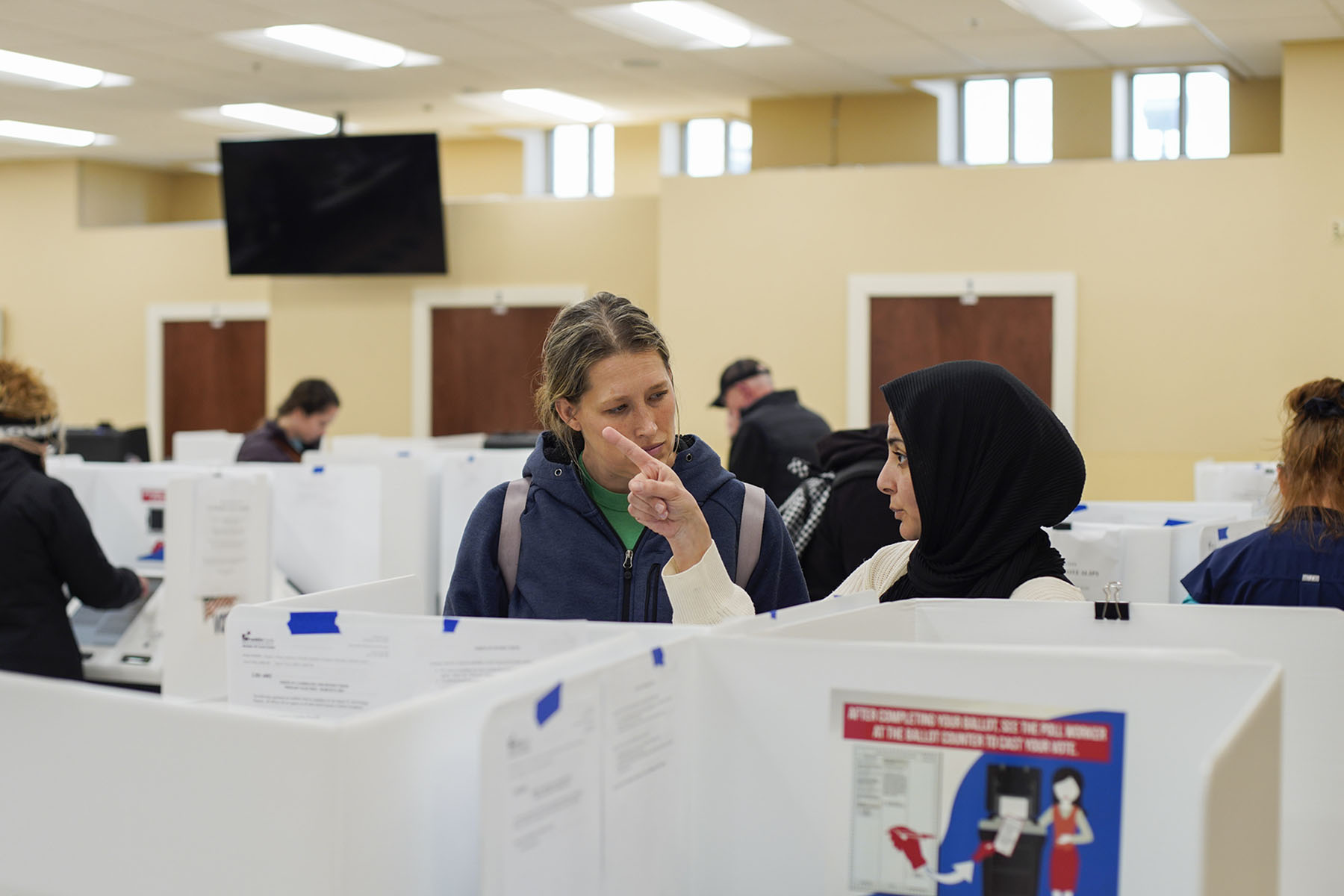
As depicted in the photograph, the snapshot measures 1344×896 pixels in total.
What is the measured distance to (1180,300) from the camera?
25.5 ft

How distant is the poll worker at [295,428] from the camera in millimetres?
6473

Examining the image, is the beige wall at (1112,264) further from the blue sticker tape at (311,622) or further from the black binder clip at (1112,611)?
the blue sticker tape at (311,622)

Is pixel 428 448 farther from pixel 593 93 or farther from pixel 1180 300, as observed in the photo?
Result: pixel 1180 300

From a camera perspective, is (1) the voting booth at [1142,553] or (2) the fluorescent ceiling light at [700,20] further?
(2) the fluorescent ceiling light at [700,20]

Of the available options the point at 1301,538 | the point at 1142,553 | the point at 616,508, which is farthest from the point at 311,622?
the point at 1142,553

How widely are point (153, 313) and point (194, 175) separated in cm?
186

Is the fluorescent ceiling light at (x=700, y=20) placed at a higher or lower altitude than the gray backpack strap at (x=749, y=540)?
higher

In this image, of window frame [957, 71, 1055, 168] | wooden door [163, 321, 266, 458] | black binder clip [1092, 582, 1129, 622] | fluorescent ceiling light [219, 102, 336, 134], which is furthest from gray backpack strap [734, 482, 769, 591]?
wooden door [163, 321, 266, 458]

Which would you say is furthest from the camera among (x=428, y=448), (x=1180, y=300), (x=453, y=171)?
(x=453, y=171)

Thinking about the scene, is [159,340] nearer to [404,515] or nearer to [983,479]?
[404,515]

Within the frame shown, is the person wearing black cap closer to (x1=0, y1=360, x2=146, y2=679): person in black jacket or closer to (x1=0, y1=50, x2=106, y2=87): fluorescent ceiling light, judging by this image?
(x1=0, y1=360, x2=146, y2=679): person in black jacket

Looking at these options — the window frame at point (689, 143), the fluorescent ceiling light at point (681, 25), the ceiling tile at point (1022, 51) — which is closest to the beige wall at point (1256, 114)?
the ceiling tile at point (1022, 51)

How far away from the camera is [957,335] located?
27.2 ft

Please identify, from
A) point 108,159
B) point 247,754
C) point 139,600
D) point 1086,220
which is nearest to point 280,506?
point 139,600
